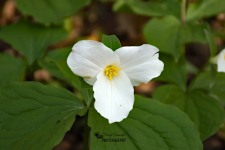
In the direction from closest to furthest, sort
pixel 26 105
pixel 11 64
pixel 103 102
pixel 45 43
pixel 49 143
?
pixel 103 102
pixel 49 143
pixel 26 105
pixel 11 64
pixel 45 43

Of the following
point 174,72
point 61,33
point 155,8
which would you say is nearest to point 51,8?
point 61,33

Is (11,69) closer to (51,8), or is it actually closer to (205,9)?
(51,8)

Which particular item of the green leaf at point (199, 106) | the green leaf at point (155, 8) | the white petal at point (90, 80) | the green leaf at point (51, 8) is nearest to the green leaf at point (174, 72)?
the green leaf at point (199, 106)

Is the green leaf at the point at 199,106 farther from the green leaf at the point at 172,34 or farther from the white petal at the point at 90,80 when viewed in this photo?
the white petal at the point at 90,80

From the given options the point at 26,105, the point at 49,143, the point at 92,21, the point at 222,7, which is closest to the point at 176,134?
the point at 49,143

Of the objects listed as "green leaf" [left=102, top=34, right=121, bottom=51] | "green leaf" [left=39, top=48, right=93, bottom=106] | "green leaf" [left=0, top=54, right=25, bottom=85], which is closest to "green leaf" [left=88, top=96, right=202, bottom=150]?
"green leaf" [left=39, top=48, right=93, bottom=106]

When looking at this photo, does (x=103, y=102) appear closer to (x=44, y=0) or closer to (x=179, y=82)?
(x=179, y=82)

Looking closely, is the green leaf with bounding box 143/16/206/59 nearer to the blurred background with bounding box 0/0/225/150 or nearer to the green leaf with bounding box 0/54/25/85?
the blurred background with bounding box 0/0/225/150
